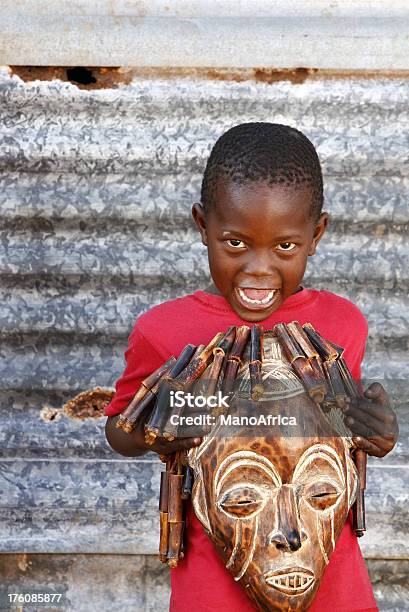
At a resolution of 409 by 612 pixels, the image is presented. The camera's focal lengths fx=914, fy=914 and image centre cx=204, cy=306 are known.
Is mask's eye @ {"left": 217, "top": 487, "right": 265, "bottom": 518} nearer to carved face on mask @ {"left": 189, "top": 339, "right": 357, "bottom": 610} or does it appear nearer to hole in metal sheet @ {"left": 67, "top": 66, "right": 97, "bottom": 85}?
carved face on mask @ {"left": 189, "top": 339, "right": 357, "bottom": 610}

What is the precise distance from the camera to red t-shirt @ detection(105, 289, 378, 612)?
1.91 meters

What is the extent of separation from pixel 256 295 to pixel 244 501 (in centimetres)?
42

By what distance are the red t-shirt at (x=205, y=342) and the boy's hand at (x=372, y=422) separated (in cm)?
16

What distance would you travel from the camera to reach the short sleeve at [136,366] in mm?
2014

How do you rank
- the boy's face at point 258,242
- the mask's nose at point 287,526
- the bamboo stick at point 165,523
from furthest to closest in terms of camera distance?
the bamboo stick at point 165,523 → the boy's face at point 258,242 → the mask's nose at point 287,526

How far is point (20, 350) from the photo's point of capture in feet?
10.3

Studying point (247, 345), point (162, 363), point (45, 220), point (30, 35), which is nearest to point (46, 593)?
point (45, 220)

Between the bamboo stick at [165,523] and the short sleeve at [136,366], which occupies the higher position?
the short sleeve at [136,366]

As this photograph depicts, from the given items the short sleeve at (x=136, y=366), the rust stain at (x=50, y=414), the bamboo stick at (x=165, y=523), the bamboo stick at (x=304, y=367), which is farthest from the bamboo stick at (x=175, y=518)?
the rust stain at (x=50, y=414)

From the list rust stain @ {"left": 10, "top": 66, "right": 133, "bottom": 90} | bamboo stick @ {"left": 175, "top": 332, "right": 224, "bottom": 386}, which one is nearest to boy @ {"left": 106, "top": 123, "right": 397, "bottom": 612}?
bamboo stick @ {"left": 175, "top": 332, "right": 224, "bottom": 386}

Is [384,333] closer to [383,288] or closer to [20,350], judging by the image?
[383,288]

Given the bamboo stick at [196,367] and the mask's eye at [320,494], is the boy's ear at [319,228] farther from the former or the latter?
the mask's eye at [320,494]

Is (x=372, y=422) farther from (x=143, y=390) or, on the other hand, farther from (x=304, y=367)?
(x=143, y=390)

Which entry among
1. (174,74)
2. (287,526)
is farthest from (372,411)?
(174,74)
